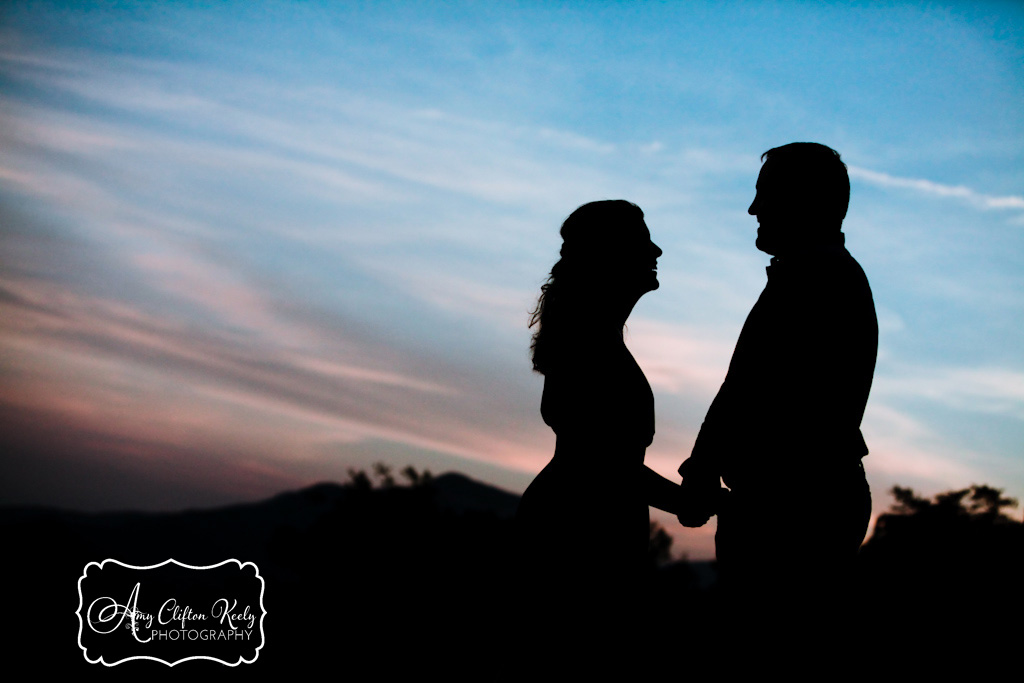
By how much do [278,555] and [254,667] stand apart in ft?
30.7

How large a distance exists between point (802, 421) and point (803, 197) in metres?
1.07

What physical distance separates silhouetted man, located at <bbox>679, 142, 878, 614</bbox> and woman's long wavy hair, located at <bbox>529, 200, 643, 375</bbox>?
3.23ft

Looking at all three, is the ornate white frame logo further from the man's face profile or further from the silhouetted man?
the man's face profile

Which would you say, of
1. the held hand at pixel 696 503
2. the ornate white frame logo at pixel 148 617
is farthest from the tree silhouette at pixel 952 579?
the ornate white frame logo at pixel 148 617

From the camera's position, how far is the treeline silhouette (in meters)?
7.40

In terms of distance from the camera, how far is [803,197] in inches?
143

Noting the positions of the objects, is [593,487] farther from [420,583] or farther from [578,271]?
[420,583]

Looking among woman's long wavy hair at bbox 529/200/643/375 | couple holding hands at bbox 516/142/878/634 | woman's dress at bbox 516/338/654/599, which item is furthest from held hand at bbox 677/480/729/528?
woman's long wavy hair at bbox 529/200/643/375

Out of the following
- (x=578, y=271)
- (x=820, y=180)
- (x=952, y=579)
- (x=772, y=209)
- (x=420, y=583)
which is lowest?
(x=420, y=583)

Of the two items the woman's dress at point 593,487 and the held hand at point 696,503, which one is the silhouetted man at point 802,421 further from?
the woman's dress at point 593,487

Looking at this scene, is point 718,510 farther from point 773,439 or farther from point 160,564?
point 160,564

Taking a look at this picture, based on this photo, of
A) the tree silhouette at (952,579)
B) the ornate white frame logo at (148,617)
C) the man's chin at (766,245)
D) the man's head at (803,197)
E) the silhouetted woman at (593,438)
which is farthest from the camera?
the tree silhouette at (952,579)

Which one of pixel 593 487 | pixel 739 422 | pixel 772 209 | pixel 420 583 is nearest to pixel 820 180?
pixel 772 209

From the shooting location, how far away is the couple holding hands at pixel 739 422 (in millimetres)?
3150
